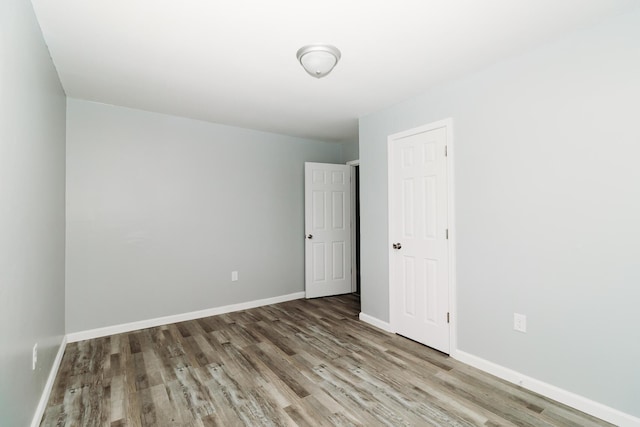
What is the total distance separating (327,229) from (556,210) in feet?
9.85

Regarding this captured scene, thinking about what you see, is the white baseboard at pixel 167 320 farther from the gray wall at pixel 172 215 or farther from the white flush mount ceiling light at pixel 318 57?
the white flush mount ceiling light at pixel 318 57

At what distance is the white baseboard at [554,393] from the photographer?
5.79 ft

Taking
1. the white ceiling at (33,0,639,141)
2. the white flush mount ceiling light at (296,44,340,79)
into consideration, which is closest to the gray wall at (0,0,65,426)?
the white ceiling at (33,0,639,141)

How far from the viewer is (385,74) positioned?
253 cm

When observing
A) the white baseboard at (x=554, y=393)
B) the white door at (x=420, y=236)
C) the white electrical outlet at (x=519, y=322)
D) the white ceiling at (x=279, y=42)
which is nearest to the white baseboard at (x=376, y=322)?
the white door at (x=420, y=236)

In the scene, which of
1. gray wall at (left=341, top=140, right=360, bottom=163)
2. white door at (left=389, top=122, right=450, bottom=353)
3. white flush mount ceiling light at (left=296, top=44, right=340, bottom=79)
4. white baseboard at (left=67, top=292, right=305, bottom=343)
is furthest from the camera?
gray wall at (left=341, top=140, right=360, bottom=163)

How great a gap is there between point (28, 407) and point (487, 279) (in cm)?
306

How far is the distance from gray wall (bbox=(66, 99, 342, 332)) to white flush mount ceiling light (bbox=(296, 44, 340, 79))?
2.17 m

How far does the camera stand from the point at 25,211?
1648 millimetres

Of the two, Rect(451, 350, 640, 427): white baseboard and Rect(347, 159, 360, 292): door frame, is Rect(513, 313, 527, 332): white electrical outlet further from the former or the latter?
Rect(347, 159, 360, 292): door frame

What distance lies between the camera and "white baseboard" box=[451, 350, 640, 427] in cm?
176

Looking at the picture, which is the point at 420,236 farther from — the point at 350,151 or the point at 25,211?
the point at 25,211

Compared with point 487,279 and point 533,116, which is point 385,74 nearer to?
point 533,116

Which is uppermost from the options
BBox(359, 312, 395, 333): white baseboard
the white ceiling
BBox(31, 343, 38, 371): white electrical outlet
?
the white ceiling
